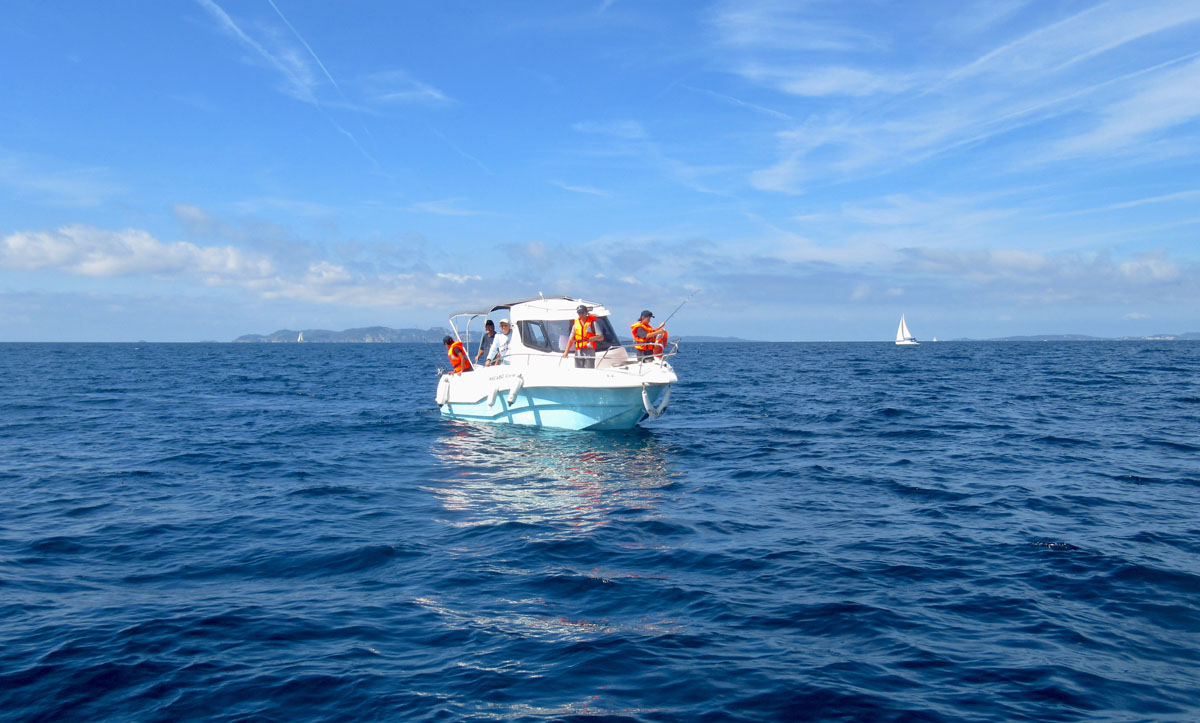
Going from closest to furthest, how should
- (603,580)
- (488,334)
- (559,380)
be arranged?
(603,580), (559,380), (488,334)

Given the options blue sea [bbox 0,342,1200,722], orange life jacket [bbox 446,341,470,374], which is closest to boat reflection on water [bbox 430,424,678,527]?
blue sea [bbox 0,342,1200,722]

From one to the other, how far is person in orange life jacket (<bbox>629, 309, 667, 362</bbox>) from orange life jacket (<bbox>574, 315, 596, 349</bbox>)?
1013mm

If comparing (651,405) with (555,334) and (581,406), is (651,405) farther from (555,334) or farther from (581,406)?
(555,334)

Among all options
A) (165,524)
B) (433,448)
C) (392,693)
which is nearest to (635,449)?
(433,448)

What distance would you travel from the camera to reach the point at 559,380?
52.3 ft

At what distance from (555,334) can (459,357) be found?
339cm

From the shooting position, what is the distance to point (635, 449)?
15445 mm

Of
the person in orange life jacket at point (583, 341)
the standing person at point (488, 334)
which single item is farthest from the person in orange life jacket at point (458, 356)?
the person in orange life jacket at point (583, 341)

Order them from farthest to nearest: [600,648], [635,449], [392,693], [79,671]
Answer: [635,449] → [600,648] → [79,671] → [392,693]

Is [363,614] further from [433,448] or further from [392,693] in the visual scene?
[433,448]

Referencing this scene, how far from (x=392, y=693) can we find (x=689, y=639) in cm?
236

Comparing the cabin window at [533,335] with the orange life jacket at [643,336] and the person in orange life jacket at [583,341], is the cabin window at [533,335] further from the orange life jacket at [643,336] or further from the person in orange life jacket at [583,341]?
the orange life jacket at [643,336]

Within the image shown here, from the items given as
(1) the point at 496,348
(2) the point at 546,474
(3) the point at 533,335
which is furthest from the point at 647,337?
(2) the point at 546,474

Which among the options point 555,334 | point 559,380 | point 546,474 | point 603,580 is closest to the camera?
point 603,580
